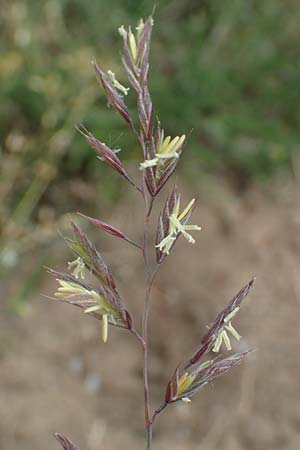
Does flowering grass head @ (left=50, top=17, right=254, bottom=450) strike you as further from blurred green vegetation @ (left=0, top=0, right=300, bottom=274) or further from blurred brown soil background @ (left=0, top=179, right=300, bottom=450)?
blurred green vegetation @ (left=0, top=0, right=300, bottom=274)

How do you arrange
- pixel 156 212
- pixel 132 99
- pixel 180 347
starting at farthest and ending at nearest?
1. pixel 132 99
2. pixel 156 212
3. pixel 180 347

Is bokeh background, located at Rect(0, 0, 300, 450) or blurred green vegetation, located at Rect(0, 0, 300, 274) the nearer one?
bokeh background, located at Rect(0, 0, 300, 450)

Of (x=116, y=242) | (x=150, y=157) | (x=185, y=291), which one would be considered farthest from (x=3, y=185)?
(x=150, y=157)

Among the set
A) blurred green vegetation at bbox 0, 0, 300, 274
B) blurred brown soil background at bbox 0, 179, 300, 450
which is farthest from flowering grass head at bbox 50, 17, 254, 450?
blurred green vegetation at bbox 0, 0, 300, 274

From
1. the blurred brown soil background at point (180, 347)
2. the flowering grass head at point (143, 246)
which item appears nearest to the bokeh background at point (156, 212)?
the blurred brown soil background at point (180, 347)

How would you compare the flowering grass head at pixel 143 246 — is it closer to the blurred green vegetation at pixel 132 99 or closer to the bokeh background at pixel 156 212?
the bokeh background at pixel 156 212

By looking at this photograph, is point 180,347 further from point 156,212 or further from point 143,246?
point 143,246

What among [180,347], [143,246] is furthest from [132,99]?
[143,246]
